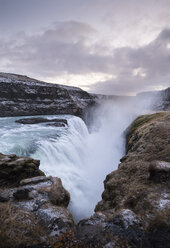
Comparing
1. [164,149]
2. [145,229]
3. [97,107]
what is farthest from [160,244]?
[97,107]

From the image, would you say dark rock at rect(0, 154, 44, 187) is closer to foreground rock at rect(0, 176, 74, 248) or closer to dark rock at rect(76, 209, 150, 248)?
foreground rock at rect(0, 176, 74, 248)

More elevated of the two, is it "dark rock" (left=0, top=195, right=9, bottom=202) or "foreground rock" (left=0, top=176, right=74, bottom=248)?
"dark rock" (left=0, top=195, right=9, bottom=202)

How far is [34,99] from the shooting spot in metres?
45.5

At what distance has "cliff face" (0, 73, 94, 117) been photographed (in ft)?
133

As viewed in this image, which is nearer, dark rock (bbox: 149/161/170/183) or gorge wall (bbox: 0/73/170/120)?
dark rock (bbox: 149/161/170/183)

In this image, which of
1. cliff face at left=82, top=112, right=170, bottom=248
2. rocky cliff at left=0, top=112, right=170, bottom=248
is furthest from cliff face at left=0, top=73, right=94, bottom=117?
cliff face at left=82, top=112, right=170, bottom=248

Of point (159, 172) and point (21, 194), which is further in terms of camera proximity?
point (159, 172)

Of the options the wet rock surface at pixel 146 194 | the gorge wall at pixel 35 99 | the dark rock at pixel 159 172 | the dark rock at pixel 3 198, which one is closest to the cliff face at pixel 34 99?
the gorge wall at pixel 35 99

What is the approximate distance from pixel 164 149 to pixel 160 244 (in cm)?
654

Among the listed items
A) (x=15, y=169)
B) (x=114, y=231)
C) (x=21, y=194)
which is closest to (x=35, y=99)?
(x=15, y=169)

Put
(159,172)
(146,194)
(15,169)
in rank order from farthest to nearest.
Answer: (15,169) → (159,172) → (146,194)

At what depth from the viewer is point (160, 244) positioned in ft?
13.3

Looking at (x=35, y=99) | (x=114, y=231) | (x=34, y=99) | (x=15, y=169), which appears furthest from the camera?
(x=35, y=99)

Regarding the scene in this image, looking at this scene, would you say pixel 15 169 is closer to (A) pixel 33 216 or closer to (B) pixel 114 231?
(A) pixel 33 216
